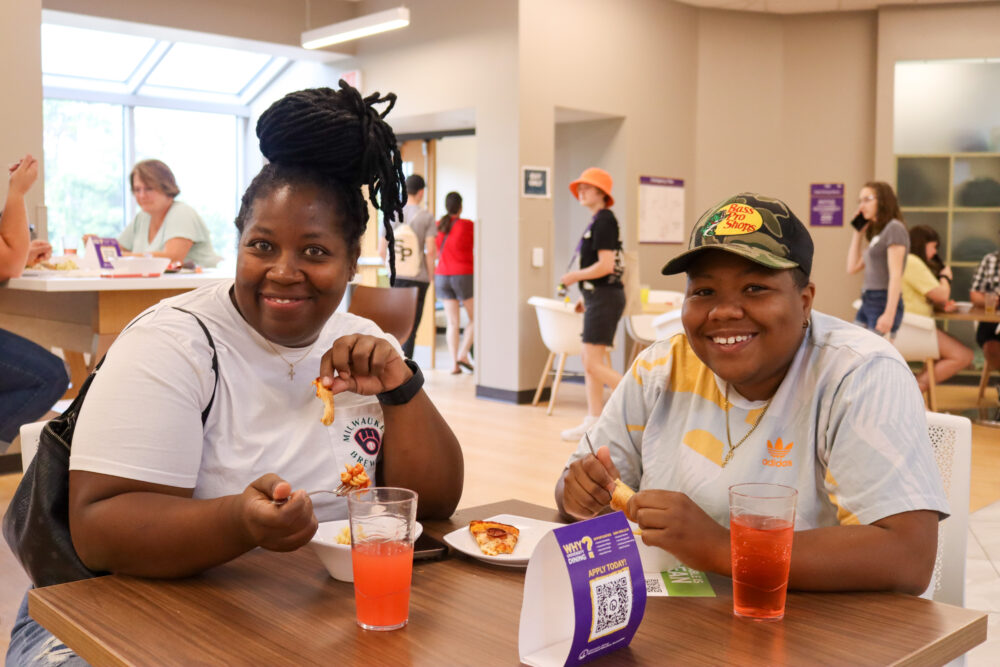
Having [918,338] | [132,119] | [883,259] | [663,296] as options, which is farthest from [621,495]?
[132,119]

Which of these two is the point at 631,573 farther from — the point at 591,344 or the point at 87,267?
the point at 591,344

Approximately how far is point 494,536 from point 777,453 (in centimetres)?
42

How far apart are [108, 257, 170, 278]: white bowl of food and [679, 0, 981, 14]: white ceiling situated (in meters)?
5.17

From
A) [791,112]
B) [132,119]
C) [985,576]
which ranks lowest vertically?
[985,576]

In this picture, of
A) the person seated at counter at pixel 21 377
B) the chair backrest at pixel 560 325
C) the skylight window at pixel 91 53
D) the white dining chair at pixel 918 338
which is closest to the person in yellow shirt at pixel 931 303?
the white dining chair at pixel 918 338

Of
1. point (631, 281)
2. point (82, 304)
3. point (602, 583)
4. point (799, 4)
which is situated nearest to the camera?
point (602, 583)

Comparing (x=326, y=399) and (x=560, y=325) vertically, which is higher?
(x=326, y=399)

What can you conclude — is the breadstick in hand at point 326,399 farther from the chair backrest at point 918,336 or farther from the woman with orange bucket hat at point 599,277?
the chair backrest at point 918,336

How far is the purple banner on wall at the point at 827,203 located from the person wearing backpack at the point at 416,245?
3297mm

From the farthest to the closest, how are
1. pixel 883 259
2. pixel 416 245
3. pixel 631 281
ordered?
pixel 416 245
pixel 883 259
pixel 631 281

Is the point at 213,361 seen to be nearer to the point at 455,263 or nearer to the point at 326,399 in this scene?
the point at 326,399

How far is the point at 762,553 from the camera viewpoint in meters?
1.01

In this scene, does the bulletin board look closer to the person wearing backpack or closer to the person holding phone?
the person wearing backpack

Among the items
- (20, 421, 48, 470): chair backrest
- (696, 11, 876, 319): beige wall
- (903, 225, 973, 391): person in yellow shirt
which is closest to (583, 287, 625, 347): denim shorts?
(903, 225, 973, 391): person in yellow shirt
